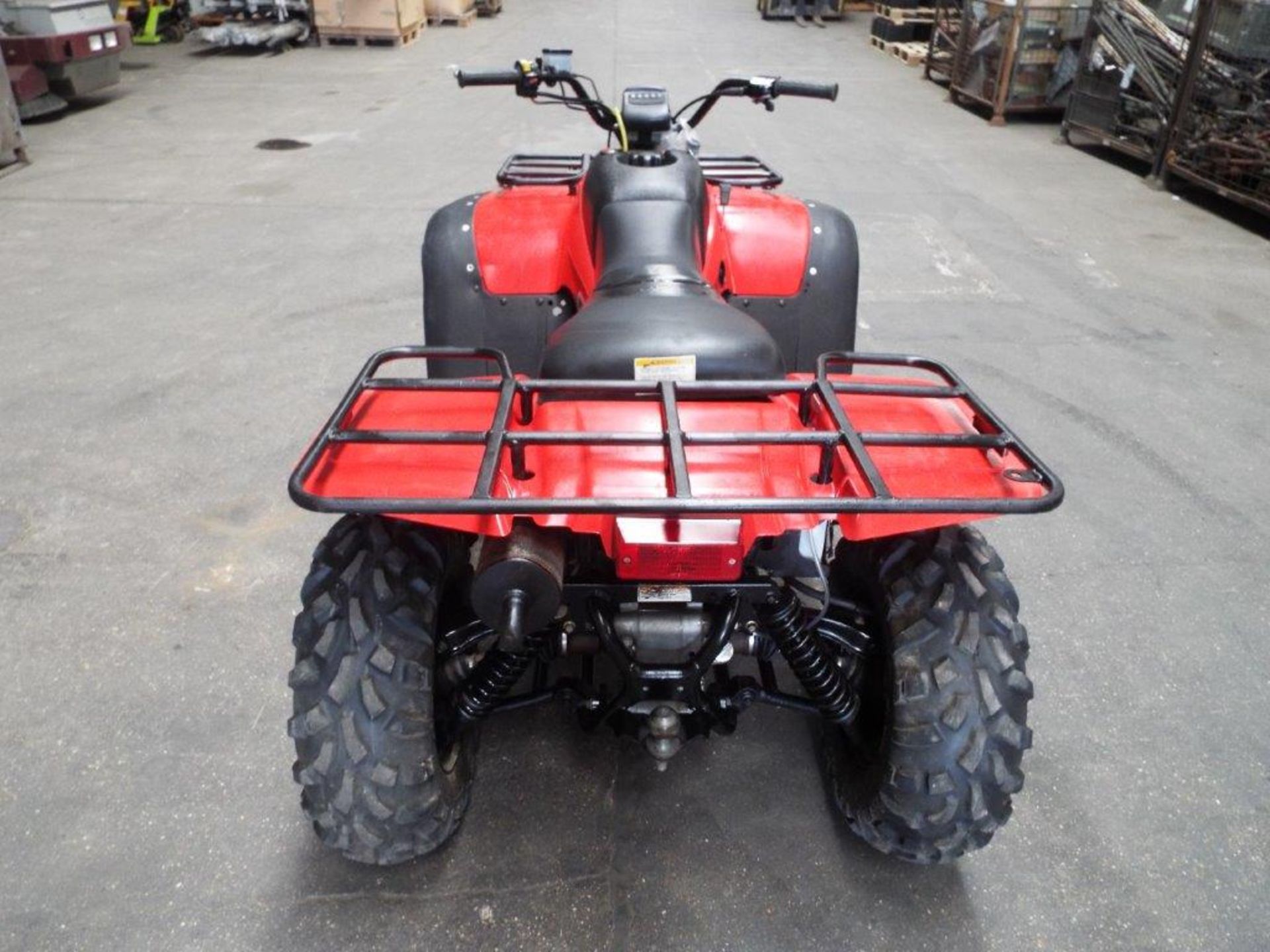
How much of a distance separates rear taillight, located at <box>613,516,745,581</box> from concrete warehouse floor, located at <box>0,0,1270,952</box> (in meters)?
0.92

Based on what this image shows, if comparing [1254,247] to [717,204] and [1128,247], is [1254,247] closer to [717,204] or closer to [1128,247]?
[1128,247]

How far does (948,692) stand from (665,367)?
0.77 meters

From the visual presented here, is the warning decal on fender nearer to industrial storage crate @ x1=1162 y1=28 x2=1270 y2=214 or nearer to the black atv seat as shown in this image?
the black atv seat

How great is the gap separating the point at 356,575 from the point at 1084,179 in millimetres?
7397

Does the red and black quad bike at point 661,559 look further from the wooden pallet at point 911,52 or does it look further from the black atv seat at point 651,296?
the wooden pallet at point 911,52

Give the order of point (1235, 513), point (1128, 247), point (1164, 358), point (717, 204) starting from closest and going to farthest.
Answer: point (717, 204), point (1235, 513), point (1164, 358), point (1128, 247)

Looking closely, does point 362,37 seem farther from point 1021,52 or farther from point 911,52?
point 1021,52

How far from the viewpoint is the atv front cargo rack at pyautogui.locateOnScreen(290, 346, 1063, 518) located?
3.86 feet

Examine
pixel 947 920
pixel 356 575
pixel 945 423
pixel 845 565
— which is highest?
pixel 945 423

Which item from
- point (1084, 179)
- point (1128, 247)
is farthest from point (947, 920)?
point (1084, 179)

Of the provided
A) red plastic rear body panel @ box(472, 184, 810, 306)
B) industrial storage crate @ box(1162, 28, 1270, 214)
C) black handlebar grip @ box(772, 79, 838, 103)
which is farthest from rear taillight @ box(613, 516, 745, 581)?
industrial storage crate @ box(1162, 28, 1270, 214)

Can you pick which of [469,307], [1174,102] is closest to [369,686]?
[469,307]

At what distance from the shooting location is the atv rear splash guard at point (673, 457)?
1.18 metres

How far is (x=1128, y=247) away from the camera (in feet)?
18.9
